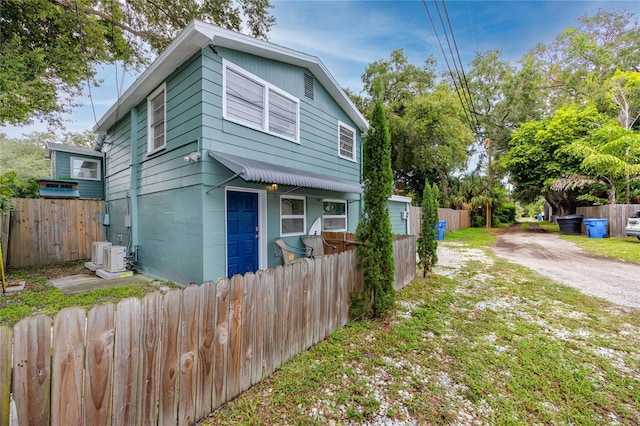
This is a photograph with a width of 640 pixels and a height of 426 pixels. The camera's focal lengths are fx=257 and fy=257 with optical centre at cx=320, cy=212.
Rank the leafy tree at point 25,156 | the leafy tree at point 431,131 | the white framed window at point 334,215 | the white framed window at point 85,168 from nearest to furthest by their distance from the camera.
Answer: the white framed window at point 334,215 < the white framed window at point 85,168 < the leafy tree at point 431,131 < the leafy tree at point 25,156

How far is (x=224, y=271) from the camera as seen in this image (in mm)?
4938

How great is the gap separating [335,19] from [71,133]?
31.2 meters

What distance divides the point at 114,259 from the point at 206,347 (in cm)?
545

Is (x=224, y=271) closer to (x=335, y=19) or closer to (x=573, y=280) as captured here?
(x=573, y=280)

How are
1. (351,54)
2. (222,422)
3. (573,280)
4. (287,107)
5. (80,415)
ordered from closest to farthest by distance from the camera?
(80,415)
(222,422)
(573,280)
(287,107)
(351,54)

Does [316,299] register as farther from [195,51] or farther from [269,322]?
[195,51]

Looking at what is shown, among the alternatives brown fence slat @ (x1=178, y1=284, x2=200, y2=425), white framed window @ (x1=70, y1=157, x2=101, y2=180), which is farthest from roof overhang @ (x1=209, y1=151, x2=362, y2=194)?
white framed window @ (x1=70, y1=157, x2=101, y2=180)

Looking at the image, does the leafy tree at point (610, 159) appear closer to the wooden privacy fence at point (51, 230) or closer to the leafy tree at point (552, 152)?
the leafy tree at point (552, 152)

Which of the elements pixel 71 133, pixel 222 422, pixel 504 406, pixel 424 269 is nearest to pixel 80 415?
pixel 222 422

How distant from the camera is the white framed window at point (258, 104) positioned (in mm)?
5238

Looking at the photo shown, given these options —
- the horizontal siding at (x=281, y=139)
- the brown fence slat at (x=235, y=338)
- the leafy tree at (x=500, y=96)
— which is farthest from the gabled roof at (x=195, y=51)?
the leafy tree at (x=500, y=96)

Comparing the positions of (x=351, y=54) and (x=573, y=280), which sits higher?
(x=351, y=54)

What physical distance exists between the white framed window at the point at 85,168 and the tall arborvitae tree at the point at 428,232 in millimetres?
13641

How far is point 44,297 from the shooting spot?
449 centimetres
